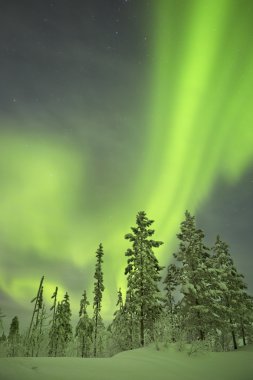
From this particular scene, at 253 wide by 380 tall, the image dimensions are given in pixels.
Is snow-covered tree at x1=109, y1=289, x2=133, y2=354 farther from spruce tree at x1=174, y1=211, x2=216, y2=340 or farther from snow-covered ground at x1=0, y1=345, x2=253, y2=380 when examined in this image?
snow-covered ground at x1=0, y1=345, x2=253, y2=380

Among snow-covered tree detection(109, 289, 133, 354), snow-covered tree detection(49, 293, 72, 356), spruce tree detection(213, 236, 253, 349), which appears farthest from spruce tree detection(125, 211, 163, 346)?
snow-covered tree detection(49, 293, 72, 356)

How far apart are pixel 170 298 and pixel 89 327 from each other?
17.9 meters

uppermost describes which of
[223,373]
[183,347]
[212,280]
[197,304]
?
[212,280]

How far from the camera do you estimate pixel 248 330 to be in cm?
3622

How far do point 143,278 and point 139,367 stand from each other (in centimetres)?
1642

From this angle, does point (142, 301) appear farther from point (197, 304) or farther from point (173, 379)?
point (173, 379)

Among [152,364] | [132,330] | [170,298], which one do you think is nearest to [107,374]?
[152,364]

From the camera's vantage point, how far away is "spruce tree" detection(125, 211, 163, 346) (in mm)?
25594

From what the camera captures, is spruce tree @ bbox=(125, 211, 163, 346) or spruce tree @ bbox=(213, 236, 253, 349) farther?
spruce tree @ bbox=(213, 236, 253, 349)

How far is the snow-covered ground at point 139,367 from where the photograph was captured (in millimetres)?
7723

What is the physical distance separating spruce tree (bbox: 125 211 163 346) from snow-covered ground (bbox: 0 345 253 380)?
10952mm

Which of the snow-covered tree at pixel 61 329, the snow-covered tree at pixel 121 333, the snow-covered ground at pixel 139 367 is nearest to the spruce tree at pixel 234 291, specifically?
the snow-covered tree at pixel 121 333

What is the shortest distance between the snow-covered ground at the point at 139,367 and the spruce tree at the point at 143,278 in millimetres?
10952

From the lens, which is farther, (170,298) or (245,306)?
(170,298)
